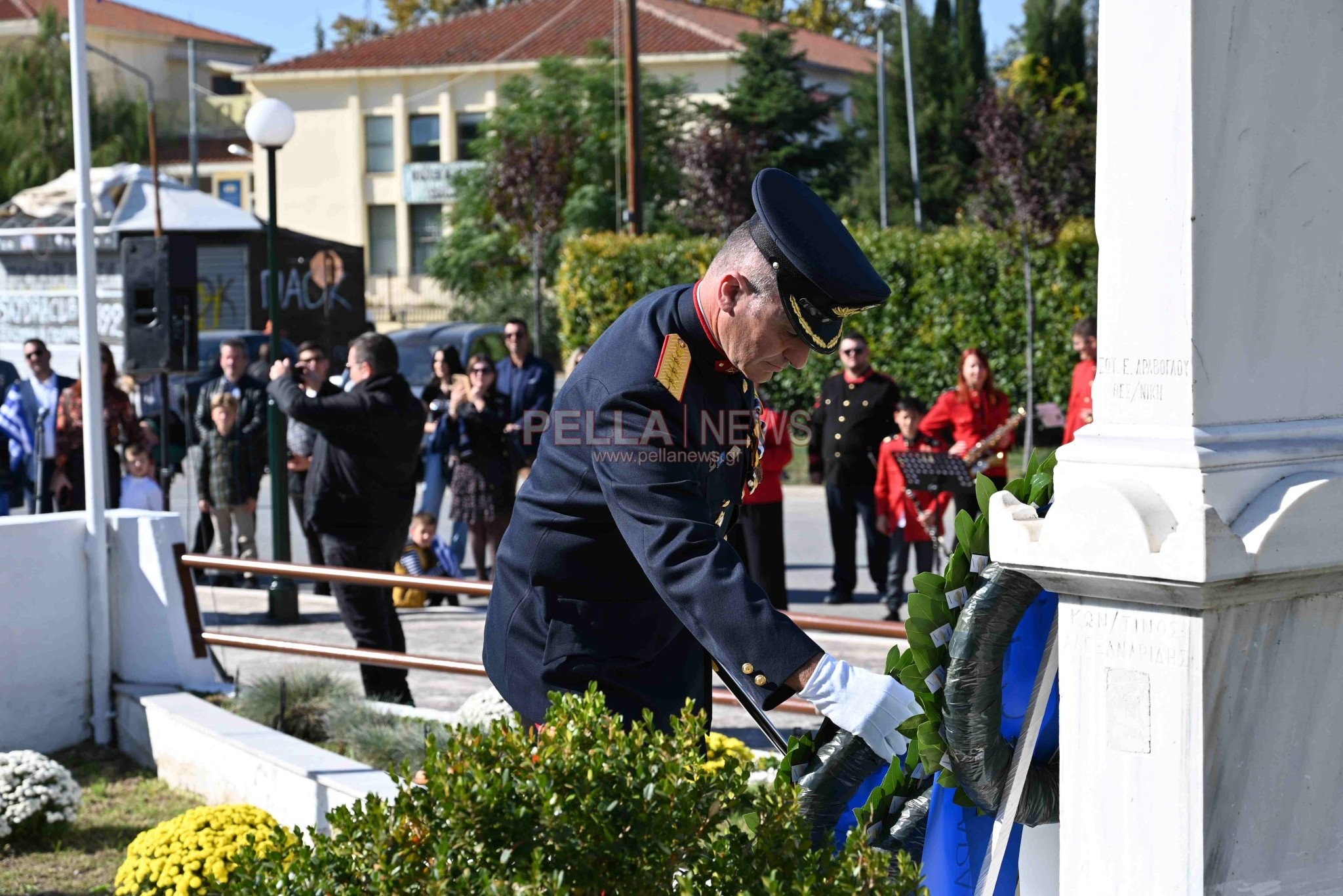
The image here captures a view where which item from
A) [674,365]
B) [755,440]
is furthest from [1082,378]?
[674,365]

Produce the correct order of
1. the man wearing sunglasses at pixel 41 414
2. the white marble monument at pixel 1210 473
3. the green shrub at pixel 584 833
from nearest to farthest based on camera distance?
the green shrub at pixel 584 833 → the white marble monument at pixel 1210 473 → the man wearing sunglasses at pixel 41 414

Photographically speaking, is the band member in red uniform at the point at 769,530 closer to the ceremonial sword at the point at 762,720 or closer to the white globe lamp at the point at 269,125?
the white globe lamp at the point at 269,125

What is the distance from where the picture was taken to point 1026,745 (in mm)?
2658

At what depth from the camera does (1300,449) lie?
2.46m

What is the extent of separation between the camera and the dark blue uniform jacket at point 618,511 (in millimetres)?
3055

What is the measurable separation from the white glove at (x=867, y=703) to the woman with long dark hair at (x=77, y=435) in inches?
417

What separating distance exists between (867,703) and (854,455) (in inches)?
348

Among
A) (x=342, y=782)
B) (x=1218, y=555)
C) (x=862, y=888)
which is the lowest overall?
(x=342, y=782)

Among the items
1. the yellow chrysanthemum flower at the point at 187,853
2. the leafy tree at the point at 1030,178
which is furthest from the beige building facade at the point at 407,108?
the yellow chrysanthemum flower at the point at 187,853

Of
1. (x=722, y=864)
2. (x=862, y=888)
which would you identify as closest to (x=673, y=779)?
(x=722, y=864)

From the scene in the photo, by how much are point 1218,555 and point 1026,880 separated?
842 mm

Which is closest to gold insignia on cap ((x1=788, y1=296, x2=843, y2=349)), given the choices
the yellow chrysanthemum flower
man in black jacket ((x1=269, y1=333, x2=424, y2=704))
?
the yellow chrysanthemum flower

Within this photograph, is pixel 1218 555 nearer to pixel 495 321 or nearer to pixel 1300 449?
pixel 1300 449

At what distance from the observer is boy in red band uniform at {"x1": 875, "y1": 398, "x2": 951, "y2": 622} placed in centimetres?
1080
